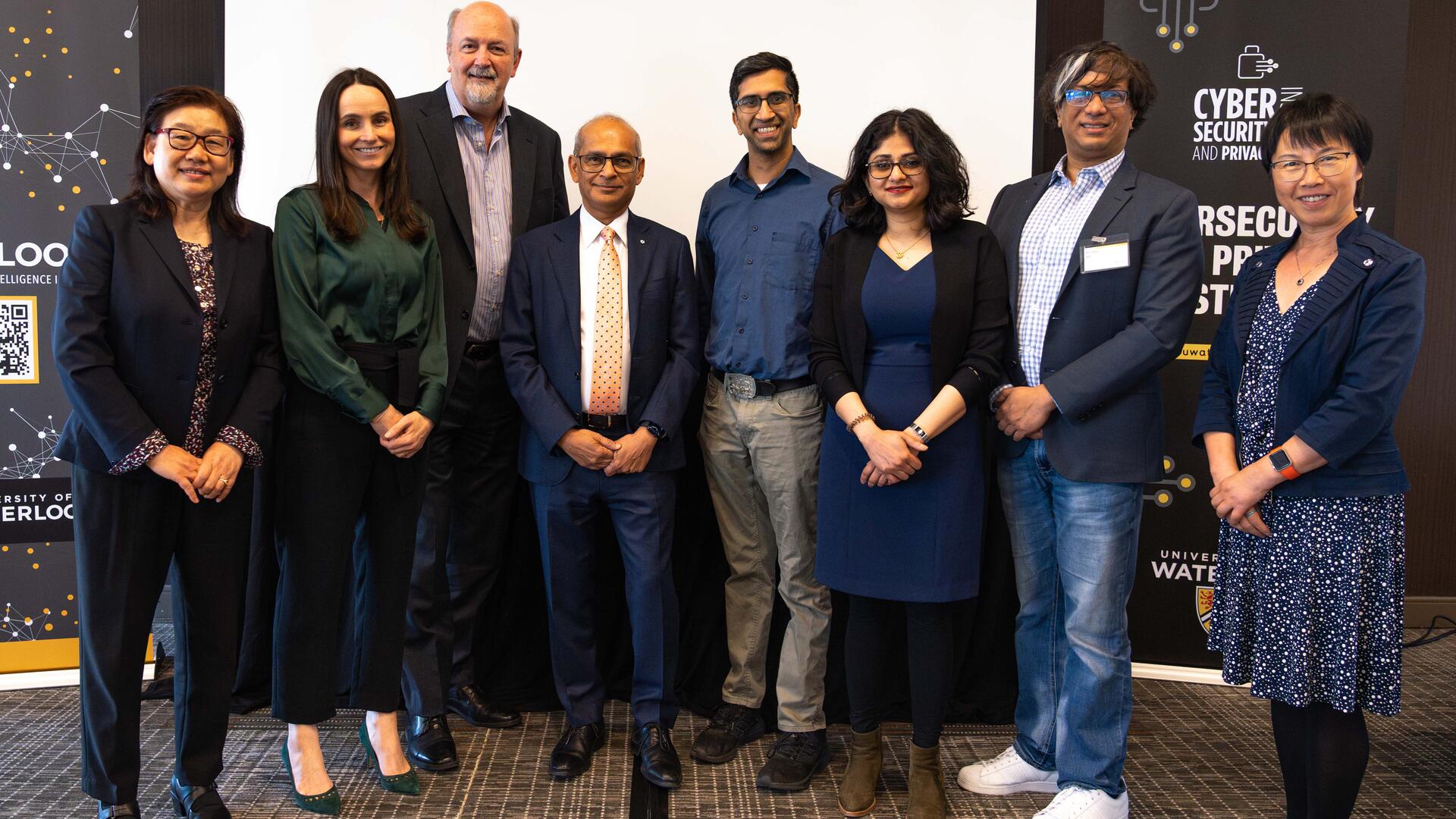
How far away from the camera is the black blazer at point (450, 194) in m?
2.73

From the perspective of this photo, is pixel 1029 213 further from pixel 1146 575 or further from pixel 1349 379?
pixel 1146 575

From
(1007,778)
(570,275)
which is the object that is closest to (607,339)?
(570,275)

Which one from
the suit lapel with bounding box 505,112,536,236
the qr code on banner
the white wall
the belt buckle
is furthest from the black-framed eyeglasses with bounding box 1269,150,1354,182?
the qr code on banner

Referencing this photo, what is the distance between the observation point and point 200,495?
2.22 metres

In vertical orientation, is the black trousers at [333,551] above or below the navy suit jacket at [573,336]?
below

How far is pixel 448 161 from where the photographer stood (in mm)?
2781

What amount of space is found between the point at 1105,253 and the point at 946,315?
15.3 inches

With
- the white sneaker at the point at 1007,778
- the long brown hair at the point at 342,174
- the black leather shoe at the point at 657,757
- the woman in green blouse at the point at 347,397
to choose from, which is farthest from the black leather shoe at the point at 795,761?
the long brown hair at the point at 342,174

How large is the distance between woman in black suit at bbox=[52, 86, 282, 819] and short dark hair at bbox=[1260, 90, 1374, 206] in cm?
230

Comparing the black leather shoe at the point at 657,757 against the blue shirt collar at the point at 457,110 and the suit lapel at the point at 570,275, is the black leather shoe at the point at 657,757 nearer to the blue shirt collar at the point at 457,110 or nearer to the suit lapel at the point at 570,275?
the suit lapel at the point at 570,275

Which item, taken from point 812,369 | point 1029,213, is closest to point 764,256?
point 812,369

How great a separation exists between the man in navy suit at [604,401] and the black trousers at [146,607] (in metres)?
0.77

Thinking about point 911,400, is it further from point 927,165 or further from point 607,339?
point 607,339

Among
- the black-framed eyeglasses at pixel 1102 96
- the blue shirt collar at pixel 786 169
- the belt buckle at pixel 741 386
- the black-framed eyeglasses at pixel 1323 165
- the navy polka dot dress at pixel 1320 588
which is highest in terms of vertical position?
the black-framed eyeglasses at pixel 1102 96
